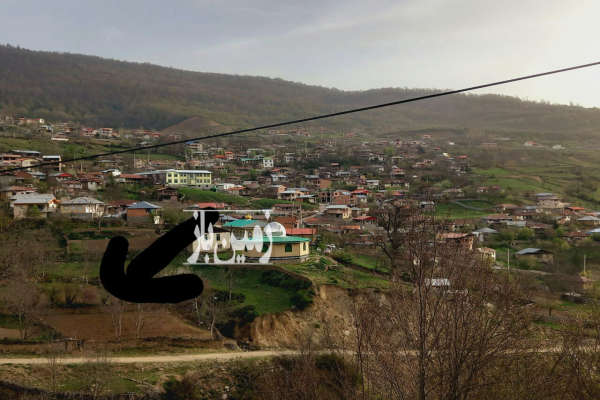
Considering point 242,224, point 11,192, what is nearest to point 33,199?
point 11,192

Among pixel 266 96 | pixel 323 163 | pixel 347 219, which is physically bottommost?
pixel 347 219

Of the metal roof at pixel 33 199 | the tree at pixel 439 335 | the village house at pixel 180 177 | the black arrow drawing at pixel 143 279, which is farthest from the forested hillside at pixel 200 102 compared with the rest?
the black arrow drawing at pixel 143 279

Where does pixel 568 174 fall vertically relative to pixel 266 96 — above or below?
below

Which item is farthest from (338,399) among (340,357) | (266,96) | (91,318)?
(266,96)

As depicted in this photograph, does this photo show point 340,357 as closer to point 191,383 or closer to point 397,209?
point 191,383

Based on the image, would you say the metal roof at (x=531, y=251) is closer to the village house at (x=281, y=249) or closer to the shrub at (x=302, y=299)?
the village house at (x=281, y=249)

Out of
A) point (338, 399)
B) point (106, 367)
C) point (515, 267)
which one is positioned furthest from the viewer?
point (515, 267)

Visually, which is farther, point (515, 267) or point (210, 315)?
point (515, 267)

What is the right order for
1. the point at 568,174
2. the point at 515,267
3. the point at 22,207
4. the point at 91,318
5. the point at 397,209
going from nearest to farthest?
1. the point at 91,318
2. the point at 397,209
3. the point at 515,267
4. the point at 22,207
5. the point at 568,174
